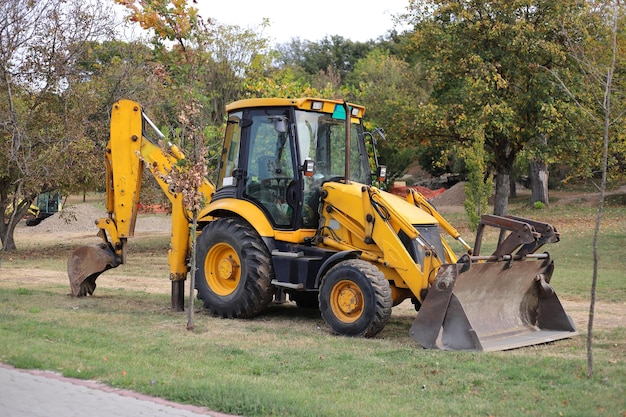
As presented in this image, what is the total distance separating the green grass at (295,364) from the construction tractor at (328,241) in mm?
457

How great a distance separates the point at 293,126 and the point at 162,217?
30.9 metres

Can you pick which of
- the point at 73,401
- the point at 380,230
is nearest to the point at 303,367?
the point at 73,401

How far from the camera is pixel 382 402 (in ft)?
23.7

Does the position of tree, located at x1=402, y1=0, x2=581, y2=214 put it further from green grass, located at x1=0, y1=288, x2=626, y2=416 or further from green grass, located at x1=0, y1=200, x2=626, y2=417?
green grass, located at x1=0, y1=288, x2=626, y2=416

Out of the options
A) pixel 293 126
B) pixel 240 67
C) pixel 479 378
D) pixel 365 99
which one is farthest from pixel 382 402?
pixel 365 99

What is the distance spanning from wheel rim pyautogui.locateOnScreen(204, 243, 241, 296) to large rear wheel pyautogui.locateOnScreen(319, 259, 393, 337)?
1798mm

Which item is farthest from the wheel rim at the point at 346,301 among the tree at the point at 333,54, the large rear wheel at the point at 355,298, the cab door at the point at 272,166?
the tree at the point at 333,54

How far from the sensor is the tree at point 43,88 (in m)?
21.7

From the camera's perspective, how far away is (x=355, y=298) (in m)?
10.5

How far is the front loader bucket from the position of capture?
973 cm

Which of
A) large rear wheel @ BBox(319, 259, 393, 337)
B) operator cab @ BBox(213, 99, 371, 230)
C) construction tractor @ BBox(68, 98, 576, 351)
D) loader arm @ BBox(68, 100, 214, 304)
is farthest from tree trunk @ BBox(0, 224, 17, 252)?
large rear wheel @ BBox(319, 259, 393, 337)

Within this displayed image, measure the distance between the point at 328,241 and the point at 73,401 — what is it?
4.97 m

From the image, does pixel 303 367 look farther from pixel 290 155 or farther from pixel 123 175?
pixel 123 175

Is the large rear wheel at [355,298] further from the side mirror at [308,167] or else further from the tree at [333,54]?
the tree at [333,54]
